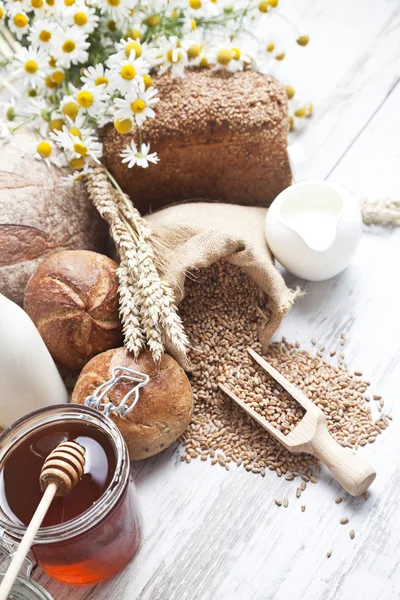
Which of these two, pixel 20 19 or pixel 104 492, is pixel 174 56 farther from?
pixel 104 492

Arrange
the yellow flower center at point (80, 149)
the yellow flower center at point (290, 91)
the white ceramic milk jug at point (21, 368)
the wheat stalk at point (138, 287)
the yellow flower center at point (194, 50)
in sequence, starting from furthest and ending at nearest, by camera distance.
→ the yellow flower center at point (290, 91) → the yellow flower center at point (194, 50) → the yellow flower center at point (80, 149) → the wheat stalk at point (138, 287) → the white ceramic milk jug at point (21, 368)

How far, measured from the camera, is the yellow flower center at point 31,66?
1.46 meters

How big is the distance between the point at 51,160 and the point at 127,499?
0.85 metres

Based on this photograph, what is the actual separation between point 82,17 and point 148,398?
0.89 metres

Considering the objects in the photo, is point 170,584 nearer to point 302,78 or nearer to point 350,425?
point 350,425

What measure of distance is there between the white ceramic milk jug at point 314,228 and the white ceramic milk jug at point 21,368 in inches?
23.9

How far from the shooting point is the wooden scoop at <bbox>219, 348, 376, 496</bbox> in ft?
4.14

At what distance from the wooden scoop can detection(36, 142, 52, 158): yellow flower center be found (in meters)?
0.75

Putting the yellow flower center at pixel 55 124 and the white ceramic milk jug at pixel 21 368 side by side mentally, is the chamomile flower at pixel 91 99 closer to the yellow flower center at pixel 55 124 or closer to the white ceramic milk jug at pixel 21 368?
the yellow flower center at pixel 55 124

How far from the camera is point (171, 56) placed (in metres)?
1.51

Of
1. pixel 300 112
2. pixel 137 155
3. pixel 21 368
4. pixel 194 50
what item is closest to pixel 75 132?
pixel 137 155

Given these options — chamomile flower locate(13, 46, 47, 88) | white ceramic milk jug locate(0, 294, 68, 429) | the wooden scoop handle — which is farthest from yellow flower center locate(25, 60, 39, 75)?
the wooden scoop handle

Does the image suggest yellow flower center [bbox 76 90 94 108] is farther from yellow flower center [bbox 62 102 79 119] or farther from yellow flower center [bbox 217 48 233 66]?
yellow flower center [bbox 217 48 233 66]

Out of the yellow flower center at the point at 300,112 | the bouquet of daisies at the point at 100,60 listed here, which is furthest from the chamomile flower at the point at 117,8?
the yellow flower center at the point at 300,112
